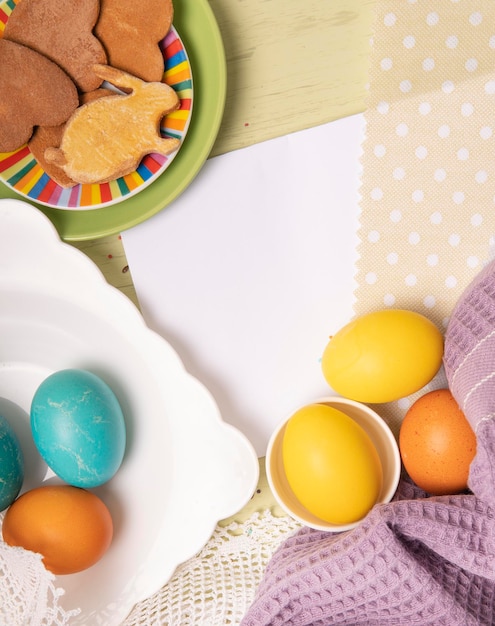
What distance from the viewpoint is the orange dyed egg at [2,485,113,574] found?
0.64 meters

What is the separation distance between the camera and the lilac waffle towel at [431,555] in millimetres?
608

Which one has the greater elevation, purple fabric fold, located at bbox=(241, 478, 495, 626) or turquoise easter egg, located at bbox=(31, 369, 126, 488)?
turquoise easter egg, located at bbox=(31, 369, 126, 488)

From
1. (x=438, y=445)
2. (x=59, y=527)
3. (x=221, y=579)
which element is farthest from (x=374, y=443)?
(x=59, y=527)

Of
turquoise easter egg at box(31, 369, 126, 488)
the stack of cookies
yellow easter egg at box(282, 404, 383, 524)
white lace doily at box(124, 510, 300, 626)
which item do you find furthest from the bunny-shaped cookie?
white lace doily at box(124, 510, 300, 626)

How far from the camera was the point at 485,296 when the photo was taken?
621 millimetres

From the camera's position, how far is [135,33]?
2.00ft

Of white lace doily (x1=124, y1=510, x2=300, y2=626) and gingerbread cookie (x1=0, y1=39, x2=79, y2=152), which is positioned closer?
gingerbread cookie (x1=0, y1=39, x2=79, y2=152)

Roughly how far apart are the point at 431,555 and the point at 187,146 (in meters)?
0.49

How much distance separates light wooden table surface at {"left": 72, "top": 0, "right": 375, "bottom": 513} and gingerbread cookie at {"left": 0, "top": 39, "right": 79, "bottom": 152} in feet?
0.54

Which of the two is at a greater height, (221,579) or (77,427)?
(77,427)

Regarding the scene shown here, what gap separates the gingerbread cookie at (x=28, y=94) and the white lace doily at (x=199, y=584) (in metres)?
0.41

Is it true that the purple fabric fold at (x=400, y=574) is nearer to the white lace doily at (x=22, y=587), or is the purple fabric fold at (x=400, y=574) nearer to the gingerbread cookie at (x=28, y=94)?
the white lace doily at (x=22, y=587)

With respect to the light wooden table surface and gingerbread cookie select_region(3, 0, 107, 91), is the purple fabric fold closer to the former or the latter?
Answer: the light wooden table surface

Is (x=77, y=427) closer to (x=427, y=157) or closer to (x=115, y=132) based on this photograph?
(x=115, y=132)
